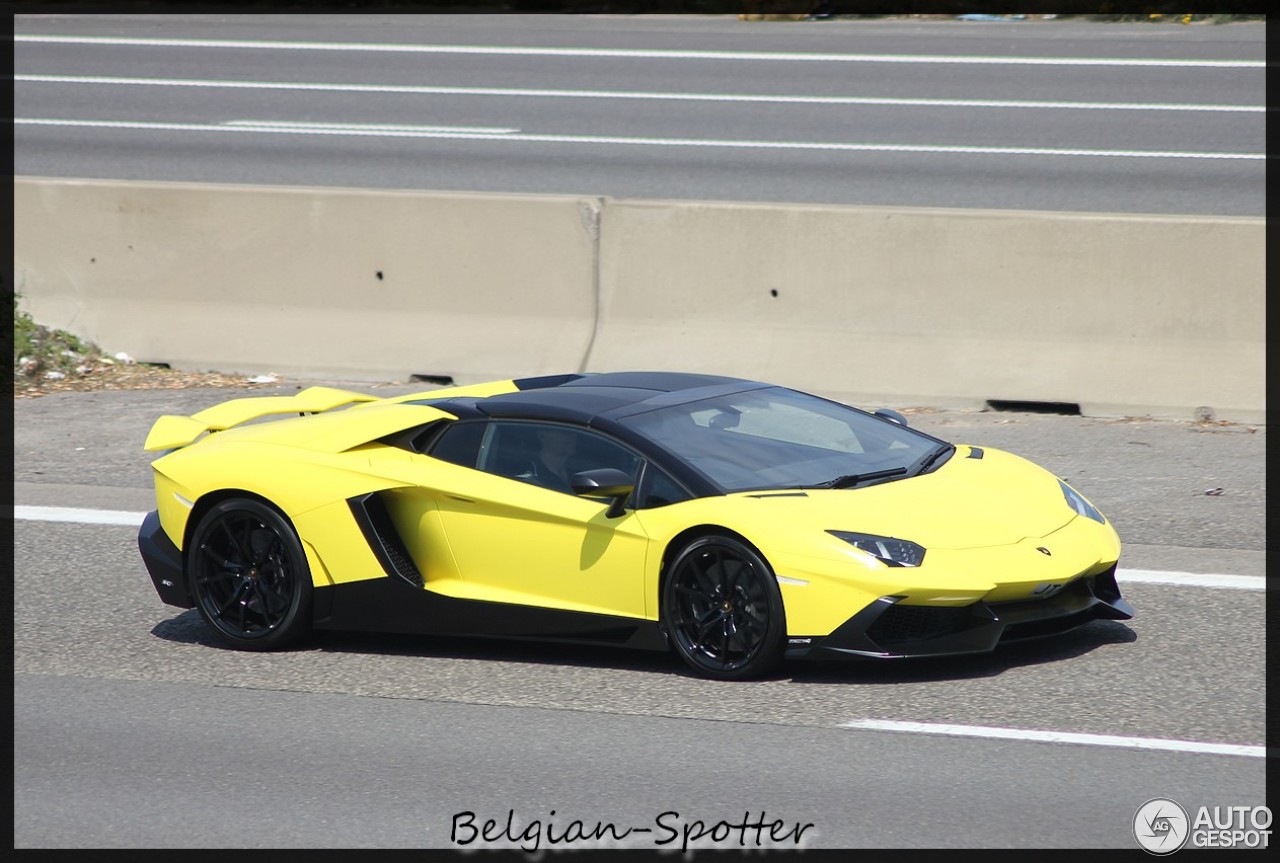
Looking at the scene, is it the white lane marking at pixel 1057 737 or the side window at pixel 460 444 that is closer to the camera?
the white lane marking at pixel 1057 737

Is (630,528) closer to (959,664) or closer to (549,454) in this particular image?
(549,454)

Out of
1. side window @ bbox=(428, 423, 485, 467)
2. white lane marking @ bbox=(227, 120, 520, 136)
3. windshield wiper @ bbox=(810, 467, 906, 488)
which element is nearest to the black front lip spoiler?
side window @ bbox=(428, 423, 485, 467)

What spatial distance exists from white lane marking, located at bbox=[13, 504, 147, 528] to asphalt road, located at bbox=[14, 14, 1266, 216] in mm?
7502

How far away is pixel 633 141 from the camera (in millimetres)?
19297

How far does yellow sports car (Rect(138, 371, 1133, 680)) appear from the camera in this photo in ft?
21.2

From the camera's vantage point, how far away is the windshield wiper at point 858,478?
22.6 ft

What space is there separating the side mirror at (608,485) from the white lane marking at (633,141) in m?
12.2

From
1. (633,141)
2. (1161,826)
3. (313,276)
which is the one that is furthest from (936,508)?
(633,141)

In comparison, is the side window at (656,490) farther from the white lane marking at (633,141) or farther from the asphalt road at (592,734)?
the white lane marking at (633,141)

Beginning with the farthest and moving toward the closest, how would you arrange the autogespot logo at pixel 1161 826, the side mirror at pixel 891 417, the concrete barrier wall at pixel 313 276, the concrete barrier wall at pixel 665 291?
the concrete barrier wall at pixel 313 276
the concrete barrier wall at pixel 665 291
the side mirror at pixel 891 417
the autogespot logo at pixel 1161 826

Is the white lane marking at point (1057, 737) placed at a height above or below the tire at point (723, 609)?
below

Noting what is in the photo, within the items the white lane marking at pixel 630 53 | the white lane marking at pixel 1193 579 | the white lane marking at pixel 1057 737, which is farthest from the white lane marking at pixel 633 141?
the white lane marking at pixel 1057 737

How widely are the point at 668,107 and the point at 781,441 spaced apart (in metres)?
14.2
